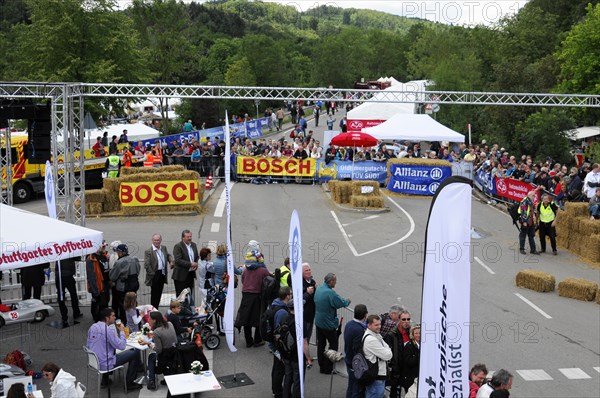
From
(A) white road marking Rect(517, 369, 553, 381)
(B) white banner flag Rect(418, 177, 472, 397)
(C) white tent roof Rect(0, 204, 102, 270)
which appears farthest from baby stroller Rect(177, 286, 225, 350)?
(B) white banner flag Rect(418, 177, 472, 397)

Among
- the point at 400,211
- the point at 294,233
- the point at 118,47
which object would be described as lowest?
the point at 400,211

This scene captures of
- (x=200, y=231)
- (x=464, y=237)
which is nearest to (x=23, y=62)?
(x=200, y=231)

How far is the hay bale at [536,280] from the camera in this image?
60.6 feet

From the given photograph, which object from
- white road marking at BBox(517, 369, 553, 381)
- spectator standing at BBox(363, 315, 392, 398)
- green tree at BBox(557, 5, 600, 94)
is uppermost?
green tree at BBox(557, 5, 600, 94)

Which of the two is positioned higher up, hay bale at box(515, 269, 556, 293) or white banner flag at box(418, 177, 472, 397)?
white banner flag at box(418, 177, 472, 397)

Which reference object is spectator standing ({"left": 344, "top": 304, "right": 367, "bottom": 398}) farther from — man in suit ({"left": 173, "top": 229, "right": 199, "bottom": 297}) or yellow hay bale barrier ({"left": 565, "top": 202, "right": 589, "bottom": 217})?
yellow hay bale barrier ({"left": 565, "top": 202, "right": 589, "bottom": 217})

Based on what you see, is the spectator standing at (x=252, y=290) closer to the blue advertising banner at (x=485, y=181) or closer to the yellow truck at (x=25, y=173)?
the yellow truck at (x=25, y=173)

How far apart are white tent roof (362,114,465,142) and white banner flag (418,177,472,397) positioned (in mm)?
25594

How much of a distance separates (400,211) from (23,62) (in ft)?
70.5

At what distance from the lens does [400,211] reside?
90.9ft

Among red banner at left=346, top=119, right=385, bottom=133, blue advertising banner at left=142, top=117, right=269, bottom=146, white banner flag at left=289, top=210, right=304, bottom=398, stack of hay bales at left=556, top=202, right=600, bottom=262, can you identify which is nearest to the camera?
white banner flag at left=289, top=210, right=304, bottom=398

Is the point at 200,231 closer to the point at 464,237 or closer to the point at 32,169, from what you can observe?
the point at 32,169

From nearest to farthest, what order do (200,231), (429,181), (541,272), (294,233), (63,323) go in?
(294,233)
(63,323)
(541,272)
(200,231)
(429,181)

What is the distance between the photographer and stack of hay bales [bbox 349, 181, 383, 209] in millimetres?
27531
